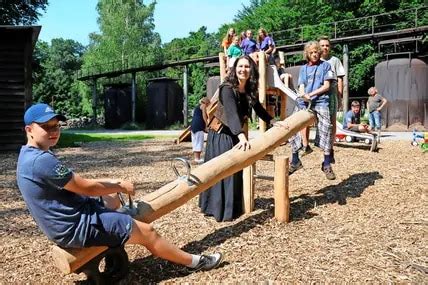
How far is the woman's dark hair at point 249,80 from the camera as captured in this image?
4.75 metres

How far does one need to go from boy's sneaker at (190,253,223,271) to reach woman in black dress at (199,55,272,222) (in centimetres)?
116

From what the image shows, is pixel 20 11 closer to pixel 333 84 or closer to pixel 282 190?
pixel 333 84

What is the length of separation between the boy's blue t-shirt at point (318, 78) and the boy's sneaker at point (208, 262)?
276 cm

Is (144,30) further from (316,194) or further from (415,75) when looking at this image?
(316,194)

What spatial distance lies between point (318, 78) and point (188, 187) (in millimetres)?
2677

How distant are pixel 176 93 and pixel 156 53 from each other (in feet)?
54.9

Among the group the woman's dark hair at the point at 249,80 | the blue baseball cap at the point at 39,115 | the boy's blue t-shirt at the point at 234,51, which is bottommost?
the blue baseball cap at the point at 39,115

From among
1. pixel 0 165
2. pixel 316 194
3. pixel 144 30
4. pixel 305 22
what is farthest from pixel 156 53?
pixel 316 194

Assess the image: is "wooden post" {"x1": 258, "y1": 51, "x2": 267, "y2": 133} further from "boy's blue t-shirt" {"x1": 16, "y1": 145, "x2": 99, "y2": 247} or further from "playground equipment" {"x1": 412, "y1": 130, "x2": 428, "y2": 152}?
"playground equipment" {"x1": 412, "y1": 130, "x2": 428, "y2": 152}

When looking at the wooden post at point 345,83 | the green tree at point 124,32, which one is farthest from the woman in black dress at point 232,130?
the green tree at point 124,32

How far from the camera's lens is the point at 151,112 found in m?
33.7

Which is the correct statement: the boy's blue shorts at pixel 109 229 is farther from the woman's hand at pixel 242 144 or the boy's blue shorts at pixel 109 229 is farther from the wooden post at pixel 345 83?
the wooden post at pixel 345 83

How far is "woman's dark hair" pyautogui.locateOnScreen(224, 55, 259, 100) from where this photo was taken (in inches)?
187

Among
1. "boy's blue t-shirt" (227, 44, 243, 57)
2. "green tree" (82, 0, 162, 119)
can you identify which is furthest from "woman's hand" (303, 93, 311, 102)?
"green tree" (82, 0, 162, 119)
